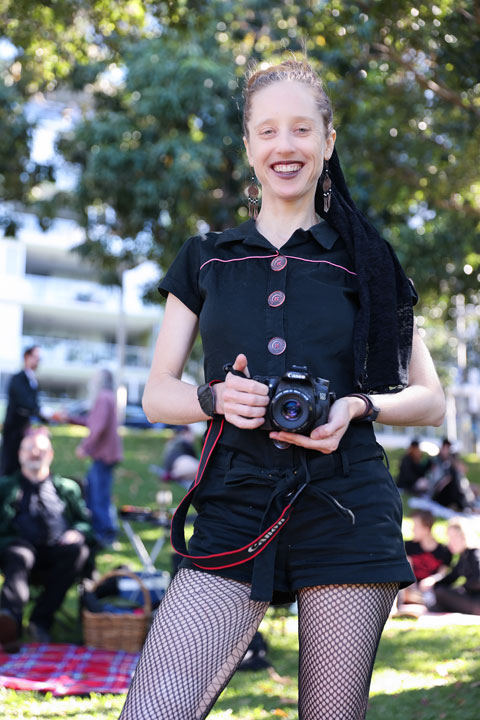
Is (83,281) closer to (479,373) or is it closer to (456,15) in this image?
(479,373)

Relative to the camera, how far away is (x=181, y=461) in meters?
10.4

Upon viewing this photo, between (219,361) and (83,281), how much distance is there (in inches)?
1578

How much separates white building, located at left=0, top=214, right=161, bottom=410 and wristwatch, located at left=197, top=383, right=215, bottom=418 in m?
36.1

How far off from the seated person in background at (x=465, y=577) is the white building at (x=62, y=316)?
102 feet

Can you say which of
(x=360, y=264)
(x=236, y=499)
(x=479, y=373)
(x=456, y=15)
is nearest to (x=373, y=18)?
(x=456, y=15)

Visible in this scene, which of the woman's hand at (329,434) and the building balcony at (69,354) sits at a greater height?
the building balcony at (69,354)

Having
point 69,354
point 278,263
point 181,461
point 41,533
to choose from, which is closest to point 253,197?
point 278,263

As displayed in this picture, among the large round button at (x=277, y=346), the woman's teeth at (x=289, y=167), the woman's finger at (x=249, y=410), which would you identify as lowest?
the woman's finger at (x=249, y=410)

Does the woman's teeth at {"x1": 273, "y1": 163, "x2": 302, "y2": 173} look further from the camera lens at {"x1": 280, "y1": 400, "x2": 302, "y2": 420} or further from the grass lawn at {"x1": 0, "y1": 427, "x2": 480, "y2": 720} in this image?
the grass lawn at {"x1": 0, "y1": 427, "x2": 480, "y2": 720}

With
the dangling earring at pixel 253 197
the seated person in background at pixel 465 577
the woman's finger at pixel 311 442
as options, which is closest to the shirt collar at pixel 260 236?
the dangling earring at pixel 253 197

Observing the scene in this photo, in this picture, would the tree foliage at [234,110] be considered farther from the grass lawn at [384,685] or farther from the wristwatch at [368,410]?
the wristwatch at [368,410]

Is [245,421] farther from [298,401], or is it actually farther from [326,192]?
[326,192]

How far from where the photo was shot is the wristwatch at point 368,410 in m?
1.95

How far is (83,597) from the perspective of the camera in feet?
21.6
